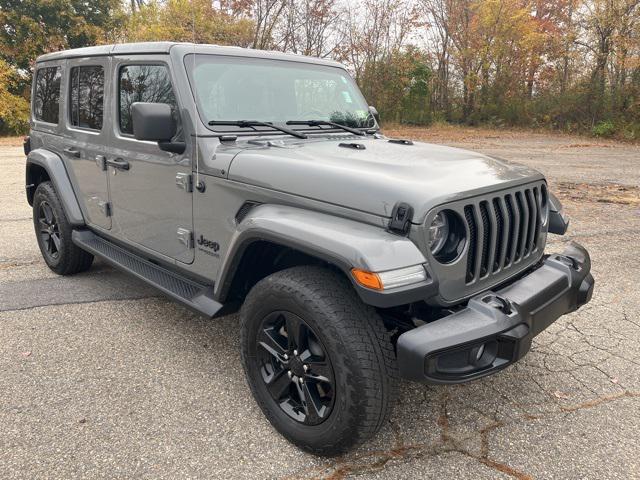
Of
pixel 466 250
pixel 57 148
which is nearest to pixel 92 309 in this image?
pixel 57 148

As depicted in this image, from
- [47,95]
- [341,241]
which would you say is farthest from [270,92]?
[47,95]

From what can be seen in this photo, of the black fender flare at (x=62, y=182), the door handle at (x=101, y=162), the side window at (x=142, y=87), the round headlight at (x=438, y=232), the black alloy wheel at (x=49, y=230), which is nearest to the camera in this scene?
the round headlight at (x=438, y=232)

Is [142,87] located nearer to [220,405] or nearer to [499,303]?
[220,405]

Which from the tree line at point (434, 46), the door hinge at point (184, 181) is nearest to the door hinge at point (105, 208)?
the door hinge at point (184, 181)

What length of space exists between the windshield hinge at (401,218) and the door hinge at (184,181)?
136 cm

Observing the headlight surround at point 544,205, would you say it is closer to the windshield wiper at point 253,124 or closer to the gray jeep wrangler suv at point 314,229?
the gray jeep wrangler suv at point 314,229

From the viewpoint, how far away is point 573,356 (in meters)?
3.30

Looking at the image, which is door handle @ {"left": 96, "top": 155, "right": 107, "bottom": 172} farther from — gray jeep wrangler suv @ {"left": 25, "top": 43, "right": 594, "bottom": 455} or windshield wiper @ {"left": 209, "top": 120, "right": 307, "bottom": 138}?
windshield wiper @ {"left": 209, "top": 120, "right": 307, "bottom": 138}

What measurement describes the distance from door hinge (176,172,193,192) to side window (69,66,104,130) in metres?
1.17

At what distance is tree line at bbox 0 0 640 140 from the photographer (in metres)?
20.4

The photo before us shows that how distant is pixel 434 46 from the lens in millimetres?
24047

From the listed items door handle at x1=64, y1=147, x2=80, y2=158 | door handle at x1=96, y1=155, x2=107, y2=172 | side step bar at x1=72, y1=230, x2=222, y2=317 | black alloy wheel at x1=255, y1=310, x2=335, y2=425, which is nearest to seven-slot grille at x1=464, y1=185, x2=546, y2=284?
black alloy wheel at x1=255, y1=310, x2=335, y2=425

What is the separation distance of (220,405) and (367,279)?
130 centimetres

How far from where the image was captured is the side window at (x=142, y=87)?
3.12 metres
